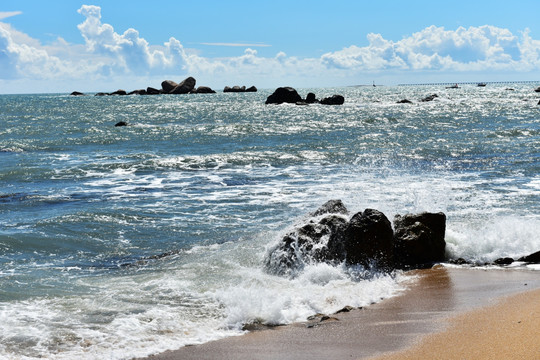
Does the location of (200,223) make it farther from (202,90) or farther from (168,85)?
(202,90)

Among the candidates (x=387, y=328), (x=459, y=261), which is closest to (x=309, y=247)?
(x=459, y=261)

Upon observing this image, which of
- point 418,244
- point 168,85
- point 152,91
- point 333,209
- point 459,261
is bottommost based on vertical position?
point 459,261

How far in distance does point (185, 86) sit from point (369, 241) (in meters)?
139

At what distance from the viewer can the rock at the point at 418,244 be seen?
990 centimetres

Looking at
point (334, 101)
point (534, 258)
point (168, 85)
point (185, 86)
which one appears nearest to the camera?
point (534, 258)

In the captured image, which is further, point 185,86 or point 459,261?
point 185,86

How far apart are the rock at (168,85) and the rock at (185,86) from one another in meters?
1.08

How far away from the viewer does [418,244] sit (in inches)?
390

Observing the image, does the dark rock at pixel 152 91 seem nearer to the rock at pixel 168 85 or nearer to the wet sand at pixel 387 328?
the rock at pixel 168 85

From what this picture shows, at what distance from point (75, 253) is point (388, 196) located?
28.6 ft

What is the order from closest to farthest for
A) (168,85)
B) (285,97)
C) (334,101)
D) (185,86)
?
(334,101), (285,97), (185,86), (168,85)

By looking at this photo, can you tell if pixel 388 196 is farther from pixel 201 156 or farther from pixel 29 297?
pixel 201 156

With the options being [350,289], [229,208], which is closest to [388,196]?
[229,208]

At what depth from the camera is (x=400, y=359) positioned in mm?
5672
